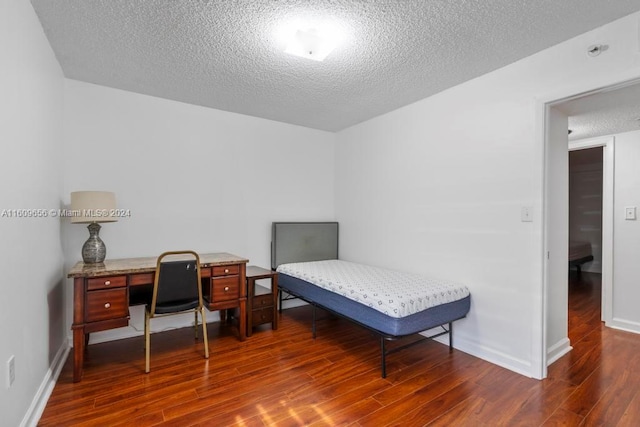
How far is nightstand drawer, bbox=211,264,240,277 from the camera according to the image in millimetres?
2810

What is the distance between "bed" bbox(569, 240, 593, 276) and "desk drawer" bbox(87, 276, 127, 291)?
22.1ft

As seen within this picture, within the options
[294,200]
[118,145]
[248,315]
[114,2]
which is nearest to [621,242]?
[294,200]

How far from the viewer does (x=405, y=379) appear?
229 cm

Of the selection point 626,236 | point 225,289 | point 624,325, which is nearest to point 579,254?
point 626,236

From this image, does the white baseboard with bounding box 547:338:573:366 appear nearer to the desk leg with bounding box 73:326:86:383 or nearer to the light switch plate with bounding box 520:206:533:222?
the light switch plate with bounding box 520:206:533:222

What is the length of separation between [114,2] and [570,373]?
390 centimetres

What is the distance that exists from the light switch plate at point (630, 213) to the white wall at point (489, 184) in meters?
1.82

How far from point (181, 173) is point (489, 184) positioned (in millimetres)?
2989

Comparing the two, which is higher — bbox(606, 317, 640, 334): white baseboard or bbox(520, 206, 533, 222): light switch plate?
bbox(520, 206, 533, 222): light switch plate

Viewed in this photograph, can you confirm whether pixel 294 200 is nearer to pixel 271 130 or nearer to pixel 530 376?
pixel 271 130

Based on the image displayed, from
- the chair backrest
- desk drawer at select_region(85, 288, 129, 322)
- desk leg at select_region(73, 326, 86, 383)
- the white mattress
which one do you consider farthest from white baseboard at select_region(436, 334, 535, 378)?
desk leg at select_region(73, 326, 86, 383)

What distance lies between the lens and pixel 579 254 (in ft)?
19.1

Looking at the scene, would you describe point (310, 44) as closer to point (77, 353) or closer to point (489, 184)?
point (489, 184)

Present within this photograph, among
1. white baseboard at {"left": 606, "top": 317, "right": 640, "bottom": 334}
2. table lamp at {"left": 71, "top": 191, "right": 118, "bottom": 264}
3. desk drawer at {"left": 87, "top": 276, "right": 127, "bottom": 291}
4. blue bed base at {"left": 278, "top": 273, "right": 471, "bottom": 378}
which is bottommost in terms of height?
white baseboard at {"left": 606, "top": 317, "right": 640, "bottom": 334}
